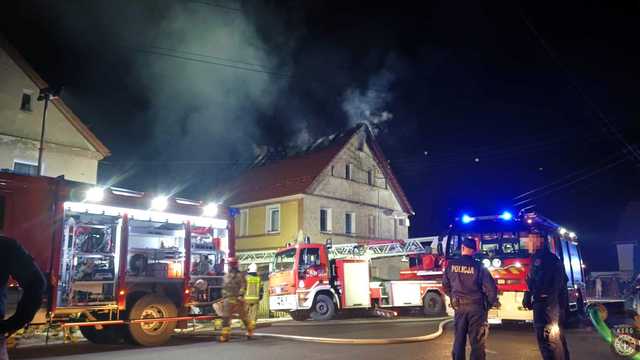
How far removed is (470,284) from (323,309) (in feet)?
34.5

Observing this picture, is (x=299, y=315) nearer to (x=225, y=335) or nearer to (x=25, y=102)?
(x=225, y=335)

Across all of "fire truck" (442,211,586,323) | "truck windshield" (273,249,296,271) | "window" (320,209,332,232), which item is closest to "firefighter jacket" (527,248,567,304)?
"fire truck" (442,211,586,323)

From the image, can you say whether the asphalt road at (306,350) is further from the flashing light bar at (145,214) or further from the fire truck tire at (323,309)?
the fire truck tire at (323,309)

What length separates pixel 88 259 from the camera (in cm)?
990

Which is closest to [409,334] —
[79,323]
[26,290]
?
[79,323]

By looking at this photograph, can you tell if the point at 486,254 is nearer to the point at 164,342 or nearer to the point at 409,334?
the point at 409,334

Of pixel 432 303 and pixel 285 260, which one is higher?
pixel 285 260

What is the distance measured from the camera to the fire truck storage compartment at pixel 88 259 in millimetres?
9384

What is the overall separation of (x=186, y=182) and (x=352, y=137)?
11401mm

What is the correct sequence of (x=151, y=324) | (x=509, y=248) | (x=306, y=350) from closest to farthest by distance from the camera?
(x=306, y=350)
(x=151, y=324)
(x=509, y=248)

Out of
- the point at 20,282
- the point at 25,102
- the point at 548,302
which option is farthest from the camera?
the point at 25,102

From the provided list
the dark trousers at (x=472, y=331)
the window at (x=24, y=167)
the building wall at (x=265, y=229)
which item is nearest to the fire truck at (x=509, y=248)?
the dark trousers at (x=472, y=331)

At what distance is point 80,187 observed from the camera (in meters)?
9.63

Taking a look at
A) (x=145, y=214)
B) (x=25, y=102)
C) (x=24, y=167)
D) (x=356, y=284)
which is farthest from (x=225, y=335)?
(x=25, y=102)
